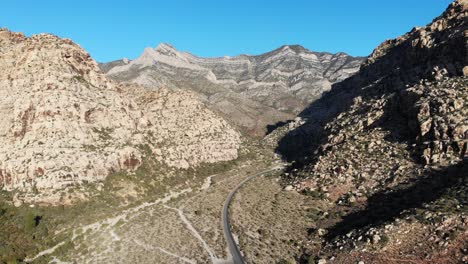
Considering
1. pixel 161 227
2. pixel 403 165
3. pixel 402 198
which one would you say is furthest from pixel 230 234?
pixel 403 165

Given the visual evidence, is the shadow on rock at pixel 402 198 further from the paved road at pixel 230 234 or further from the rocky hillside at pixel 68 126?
the rocky hillside at pixel 68 126

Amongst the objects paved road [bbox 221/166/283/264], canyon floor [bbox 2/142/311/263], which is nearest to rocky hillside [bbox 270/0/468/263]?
canyon floor [bbox 2/142/311/263]

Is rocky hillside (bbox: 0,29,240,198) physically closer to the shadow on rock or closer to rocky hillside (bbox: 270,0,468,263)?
rocky hillside (bbox: 270,0,468,263)

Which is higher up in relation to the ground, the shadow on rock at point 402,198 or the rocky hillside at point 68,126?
the rocky hillside at point 68,126

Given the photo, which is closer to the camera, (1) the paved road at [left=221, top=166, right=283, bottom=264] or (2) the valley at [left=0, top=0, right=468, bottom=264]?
(1) the paved road at [left=221, top=166, right=283, bottom=264]

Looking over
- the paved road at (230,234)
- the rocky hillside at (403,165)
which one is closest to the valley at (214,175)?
the rocky hillside at (403,165)
